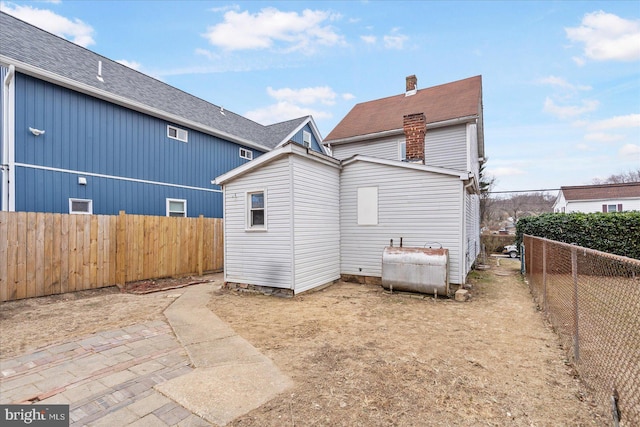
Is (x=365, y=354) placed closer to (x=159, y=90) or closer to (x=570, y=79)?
(x=159, y=90)

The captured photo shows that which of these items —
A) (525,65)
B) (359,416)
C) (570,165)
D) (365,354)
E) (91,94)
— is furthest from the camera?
(570,165)

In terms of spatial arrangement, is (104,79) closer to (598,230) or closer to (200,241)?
(200,241)

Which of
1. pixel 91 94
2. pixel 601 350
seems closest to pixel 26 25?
pixel 91 94

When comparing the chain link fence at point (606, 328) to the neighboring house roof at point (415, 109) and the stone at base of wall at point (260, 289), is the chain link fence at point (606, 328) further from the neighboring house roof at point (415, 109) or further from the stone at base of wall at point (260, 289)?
the neighboring house roof at point (415, 109)

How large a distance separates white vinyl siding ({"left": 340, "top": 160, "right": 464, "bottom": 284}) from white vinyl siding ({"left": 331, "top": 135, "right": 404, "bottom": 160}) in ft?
14.7

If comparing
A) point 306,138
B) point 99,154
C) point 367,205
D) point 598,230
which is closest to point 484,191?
point 598,230

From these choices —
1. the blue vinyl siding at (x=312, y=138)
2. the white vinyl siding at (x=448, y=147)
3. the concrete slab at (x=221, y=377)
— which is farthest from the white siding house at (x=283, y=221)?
the blue vinyl siding at (x=312, y=138)

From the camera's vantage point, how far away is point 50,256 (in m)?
6.98

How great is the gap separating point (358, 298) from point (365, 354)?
10.7ft

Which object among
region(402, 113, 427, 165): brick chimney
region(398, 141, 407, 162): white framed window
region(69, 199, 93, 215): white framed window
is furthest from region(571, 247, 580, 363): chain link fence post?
region(69, 199, 93, 215): white framed window

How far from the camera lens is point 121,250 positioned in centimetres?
834

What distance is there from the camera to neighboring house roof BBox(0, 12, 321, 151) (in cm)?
845

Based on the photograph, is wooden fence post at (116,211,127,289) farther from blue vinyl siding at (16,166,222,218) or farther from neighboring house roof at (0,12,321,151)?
neighboring house roof at (0,12,321,151)

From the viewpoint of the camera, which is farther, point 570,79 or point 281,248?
point 570,79
